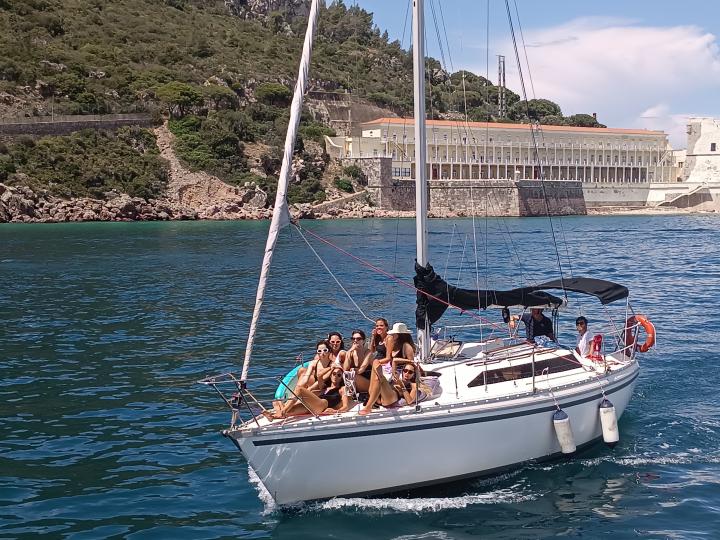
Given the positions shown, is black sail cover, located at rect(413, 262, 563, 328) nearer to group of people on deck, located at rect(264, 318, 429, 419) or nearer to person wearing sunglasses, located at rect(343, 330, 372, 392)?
group of people on deck, located at rect(264, 318, 429, 419)

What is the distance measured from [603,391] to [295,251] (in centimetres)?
4138

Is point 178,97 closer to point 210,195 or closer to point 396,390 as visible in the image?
point 210,195

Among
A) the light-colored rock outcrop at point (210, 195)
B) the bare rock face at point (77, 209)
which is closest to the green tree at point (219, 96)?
the light-colored rock outcrop at point (210, 195)

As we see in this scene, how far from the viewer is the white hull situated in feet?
33.5

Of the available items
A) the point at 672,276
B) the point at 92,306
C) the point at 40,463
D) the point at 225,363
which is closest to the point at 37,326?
the point at 92,306

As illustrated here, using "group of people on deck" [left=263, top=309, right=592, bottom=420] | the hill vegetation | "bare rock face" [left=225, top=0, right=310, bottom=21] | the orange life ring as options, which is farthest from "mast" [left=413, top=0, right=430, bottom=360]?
"bare rock face" [left=225, top=0, right=310, bottom=21]

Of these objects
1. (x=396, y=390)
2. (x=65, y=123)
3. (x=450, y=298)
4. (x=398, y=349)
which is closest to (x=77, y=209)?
(x=65, y=123)

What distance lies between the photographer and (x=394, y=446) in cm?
1057

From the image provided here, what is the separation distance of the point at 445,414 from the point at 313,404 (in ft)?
6.03

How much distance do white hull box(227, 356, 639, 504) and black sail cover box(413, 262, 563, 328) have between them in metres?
2.42

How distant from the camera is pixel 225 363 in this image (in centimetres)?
1944

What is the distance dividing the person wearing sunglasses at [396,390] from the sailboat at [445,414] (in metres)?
0.18

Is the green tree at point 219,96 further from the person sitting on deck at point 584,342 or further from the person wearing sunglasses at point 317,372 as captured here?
the person wearing sunglasses at point 317,372

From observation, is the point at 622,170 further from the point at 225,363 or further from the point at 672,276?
the point at 225,363
